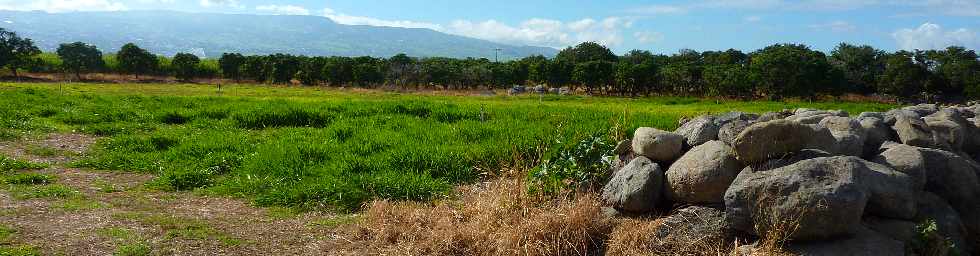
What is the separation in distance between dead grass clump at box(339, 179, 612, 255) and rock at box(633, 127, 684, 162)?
2.64 feet

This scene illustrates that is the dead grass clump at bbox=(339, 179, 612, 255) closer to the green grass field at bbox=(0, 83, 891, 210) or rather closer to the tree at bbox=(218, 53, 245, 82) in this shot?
the green grass field at bbox=(0, 83, 891, 210)

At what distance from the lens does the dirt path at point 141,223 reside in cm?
700

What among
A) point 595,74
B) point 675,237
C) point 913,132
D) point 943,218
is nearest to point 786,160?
point 675,237

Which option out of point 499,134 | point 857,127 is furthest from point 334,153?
point 857,127

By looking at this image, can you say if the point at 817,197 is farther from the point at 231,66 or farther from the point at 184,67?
the point at 231,66

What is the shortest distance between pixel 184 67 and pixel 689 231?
94975mm

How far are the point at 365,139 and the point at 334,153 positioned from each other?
133cm

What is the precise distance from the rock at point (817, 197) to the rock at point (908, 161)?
518mm

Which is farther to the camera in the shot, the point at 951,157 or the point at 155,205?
the point at 155,205

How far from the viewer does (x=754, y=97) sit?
2566 inches

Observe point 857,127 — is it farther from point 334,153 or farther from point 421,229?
point 334,153

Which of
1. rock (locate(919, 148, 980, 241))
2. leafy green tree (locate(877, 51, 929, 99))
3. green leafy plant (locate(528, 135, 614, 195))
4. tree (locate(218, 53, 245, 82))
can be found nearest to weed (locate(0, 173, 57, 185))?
green leafy plant (locate(528, 135, 614, 195))

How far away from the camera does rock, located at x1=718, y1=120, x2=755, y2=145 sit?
290 inches

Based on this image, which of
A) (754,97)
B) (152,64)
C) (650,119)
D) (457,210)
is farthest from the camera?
(152,64)
